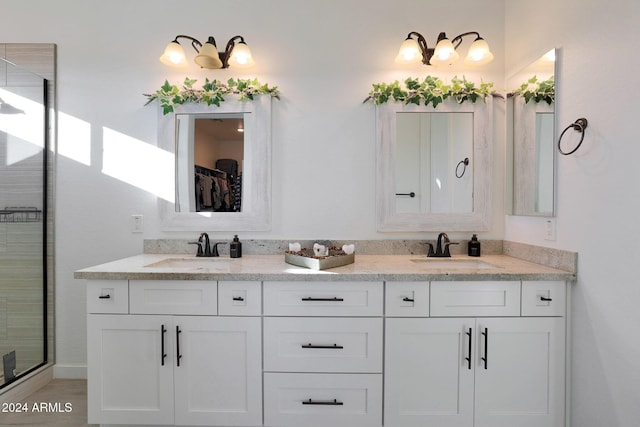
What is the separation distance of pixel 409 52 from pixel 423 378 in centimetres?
180

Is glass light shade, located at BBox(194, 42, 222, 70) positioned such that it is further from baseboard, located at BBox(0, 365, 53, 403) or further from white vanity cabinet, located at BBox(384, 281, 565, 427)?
baseboard, located at BBox(0, 365, 53, 403)

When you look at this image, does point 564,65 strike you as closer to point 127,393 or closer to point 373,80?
point 373,80

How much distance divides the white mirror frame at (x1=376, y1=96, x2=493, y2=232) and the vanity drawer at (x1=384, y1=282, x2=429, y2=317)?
0.61 m

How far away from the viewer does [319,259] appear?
1.70 m

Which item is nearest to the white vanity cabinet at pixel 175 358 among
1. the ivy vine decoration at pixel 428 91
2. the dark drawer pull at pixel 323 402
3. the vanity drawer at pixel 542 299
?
the dark drawer pull at pixel 323 402

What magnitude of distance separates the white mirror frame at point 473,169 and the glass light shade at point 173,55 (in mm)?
1256

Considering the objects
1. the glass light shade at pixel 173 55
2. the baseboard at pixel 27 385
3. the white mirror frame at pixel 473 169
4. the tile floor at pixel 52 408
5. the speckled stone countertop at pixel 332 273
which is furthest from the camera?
the white mirror frame at pixel 473 169

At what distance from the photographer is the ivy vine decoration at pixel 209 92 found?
212cm

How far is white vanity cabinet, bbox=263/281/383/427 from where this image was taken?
5.26ft

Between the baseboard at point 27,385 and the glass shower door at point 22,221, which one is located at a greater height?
the glass shower door at point 22,221

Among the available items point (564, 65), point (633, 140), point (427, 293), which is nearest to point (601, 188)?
point (633, 140)

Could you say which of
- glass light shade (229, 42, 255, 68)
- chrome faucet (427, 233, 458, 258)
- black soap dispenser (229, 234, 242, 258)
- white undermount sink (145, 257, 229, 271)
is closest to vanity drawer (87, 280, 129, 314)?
white undermount sink (145, 257, 229, 271)

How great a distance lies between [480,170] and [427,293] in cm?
100

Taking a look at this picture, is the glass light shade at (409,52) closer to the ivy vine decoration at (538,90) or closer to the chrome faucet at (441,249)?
the ivy vine decoration at (538,90)
